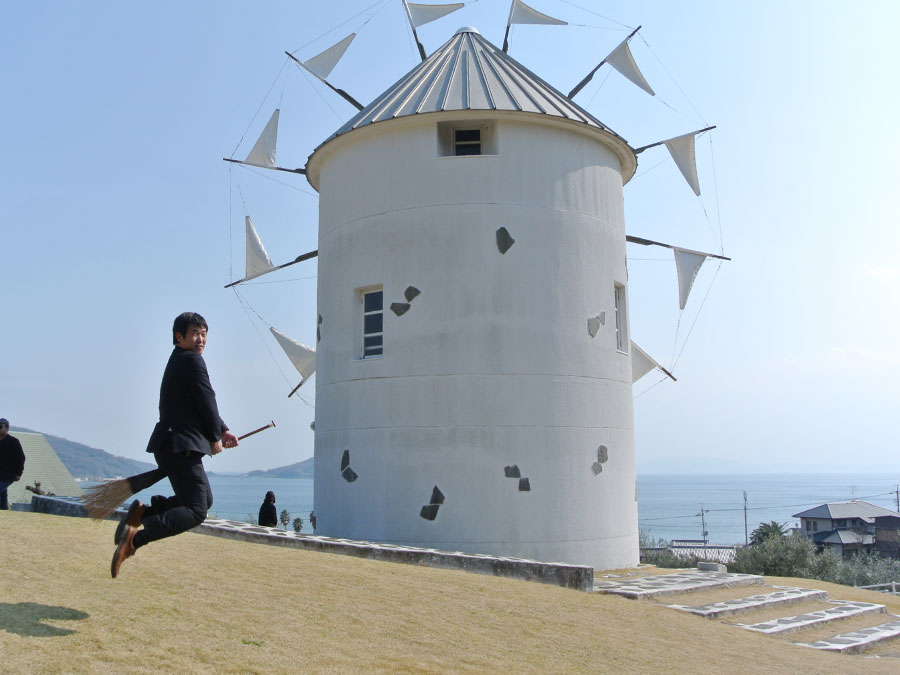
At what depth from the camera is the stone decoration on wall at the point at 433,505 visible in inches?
501

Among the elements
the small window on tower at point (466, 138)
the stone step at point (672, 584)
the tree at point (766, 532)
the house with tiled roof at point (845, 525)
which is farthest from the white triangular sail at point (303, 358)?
the house with tiled roof at point (845, 525)

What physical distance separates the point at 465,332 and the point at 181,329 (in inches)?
298

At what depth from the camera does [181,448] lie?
5.49 metres

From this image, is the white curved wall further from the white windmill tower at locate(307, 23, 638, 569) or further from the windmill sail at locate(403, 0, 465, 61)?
the windmill sail at locate(403, 0, 465, 61)

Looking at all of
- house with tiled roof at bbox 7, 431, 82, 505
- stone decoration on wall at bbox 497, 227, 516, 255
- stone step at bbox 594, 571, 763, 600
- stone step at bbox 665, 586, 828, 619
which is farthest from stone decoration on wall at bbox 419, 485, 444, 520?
house with tiled roof at bbox 7, 431, 82, 505

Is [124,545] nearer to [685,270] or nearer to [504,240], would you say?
[504,240]

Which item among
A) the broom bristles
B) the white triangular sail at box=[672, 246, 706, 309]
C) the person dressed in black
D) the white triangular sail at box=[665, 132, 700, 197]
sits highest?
the white triangular sail at box=[665, 132, 700, 197]

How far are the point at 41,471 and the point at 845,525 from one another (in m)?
60.3

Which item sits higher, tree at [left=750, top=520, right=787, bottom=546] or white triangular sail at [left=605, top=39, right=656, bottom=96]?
white triangular sail at [left=605, top=39, right=656, bottom=96]

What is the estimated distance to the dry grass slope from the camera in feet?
16.4

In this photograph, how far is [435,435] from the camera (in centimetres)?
1291

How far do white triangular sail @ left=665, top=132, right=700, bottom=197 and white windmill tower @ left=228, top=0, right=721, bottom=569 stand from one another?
2.31 m

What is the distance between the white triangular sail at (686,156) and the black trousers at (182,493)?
13.6m

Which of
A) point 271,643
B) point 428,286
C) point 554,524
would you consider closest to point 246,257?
point 428,286
